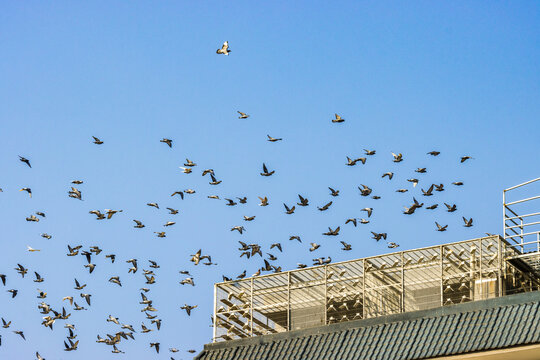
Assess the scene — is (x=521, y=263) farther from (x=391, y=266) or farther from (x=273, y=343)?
(x=273, y=343)

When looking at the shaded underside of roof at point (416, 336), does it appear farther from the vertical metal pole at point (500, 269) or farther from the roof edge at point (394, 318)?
the vertical metal pole at point (500, 269)

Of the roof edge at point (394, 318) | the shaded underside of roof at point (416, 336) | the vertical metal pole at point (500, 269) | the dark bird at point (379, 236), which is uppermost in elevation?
the dark bird at point (379, 236)

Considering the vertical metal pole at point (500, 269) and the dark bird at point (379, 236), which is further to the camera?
the dark bird at point (379, 236)

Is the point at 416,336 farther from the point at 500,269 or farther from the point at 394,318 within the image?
the point at 500,269

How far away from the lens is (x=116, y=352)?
5431cm

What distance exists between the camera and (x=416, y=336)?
132ft

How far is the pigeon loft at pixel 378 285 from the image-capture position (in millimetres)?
42938

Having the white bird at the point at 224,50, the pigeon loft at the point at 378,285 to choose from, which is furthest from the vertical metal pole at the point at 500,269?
the white bird at the point at 224,50

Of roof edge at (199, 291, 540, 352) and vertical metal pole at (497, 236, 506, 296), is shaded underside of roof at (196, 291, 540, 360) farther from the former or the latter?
vertical metal pole at (497, 236, 506, 296)

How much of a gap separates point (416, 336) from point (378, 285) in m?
7.29

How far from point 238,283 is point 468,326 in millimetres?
11557

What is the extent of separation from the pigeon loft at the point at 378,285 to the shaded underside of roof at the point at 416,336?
1230 mm

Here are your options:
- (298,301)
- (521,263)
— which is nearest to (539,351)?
(521,263)

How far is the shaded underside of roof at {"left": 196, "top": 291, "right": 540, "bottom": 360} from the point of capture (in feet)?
125
